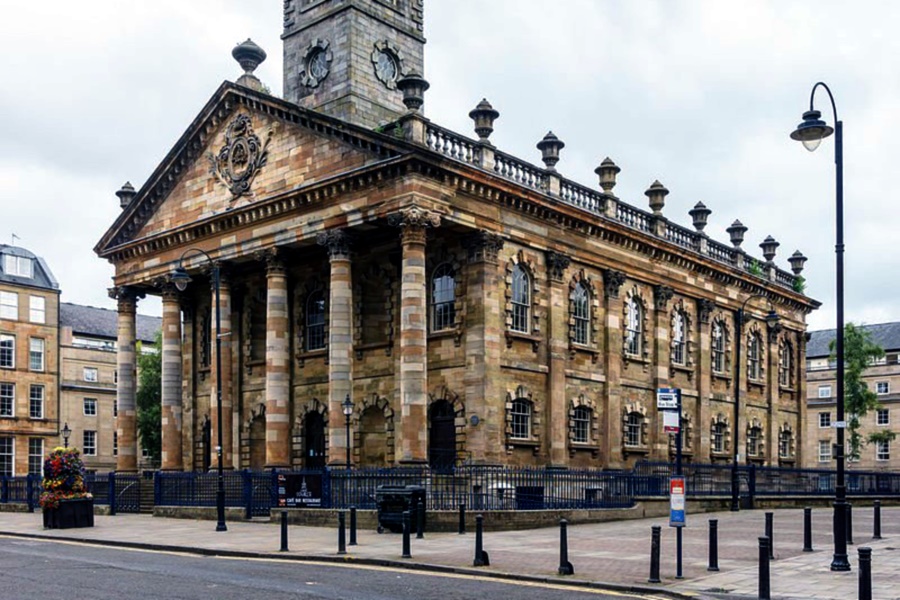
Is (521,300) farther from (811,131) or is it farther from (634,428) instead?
(811,131)

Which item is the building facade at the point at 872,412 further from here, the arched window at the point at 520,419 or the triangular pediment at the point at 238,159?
the triangular pediment at the point at 238,159

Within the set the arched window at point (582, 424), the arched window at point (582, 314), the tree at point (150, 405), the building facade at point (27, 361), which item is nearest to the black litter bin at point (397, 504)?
the arched window at point (582, 424)

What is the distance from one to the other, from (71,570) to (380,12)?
3089 cm

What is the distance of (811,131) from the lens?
17.3 meters

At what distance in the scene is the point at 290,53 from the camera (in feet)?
145

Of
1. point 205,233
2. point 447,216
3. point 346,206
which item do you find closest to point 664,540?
point 447,216

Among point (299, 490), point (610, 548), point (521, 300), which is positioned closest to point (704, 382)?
point (521, 300)

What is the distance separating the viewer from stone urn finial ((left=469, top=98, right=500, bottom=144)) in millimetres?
35094

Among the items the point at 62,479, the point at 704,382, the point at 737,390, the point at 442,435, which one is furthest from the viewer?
the point at 704,382

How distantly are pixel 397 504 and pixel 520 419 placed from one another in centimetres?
1208

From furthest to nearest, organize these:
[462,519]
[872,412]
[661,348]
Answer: [872,412] < [661,348] < [462,519]

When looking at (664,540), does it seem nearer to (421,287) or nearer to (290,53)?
(421,287)

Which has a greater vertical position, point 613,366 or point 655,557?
point 613,366

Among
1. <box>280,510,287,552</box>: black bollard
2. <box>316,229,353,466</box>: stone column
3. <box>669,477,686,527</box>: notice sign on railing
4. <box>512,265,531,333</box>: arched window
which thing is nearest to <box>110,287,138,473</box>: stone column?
<box>316,229,353,466</box>: stone column
